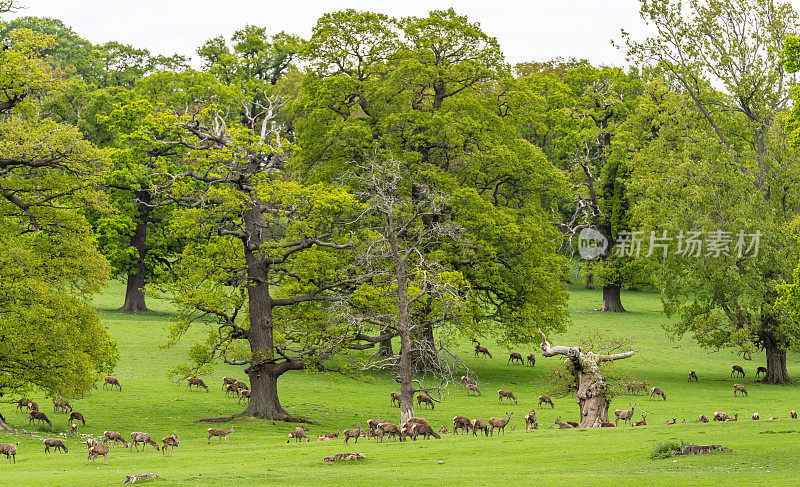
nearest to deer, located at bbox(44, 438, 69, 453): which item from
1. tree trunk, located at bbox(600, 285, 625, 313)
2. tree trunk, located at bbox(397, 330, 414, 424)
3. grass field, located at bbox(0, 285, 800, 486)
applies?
grass field, located at bbox(0, 285, 800, 486)

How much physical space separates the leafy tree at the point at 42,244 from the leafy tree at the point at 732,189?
33.4 metres

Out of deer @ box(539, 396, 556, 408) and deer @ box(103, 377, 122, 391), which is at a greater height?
deer @ box(103, 377, 122, 391)

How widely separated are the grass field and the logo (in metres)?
19.0

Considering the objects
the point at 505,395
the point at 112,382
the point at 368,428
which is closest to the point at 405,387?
the point at 368,428

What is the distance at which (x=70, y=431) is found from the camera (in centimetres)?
3325

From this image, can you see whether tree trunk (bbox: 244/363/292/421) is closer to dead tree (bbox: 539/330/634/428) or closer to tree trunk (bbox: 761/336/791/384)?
dead tree (bbox: 539/330/634/428)

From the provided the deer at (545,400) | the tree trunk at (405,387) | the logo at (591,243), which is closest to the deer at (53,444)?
the tree trunk at (405,387)

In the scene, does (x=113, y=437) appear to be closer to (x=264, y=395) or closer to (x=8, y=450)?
(x=8, y=450)

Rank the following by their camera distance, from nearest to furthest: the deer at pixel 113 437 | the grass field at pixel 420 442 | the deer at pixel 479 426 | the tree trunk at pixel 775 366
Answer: the grass field at pixel 420 442 < the deer at pixel 113 437 < the deer at pixel 479 426 < the tree trunk at pixel 775 366

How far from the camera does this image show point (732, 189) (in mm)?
50500

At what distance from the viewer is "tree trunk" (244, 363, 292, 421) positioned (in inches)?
1479

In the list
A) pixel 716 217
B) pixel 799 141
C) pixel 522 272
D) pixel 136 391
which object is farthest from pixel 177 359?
pixel 799 141

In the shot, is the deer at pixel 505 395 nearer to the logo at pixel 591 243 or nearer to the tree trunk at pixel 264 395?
the tree trunk at pixel 264 395

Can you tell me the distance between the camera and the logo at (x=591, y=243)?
76.3m
